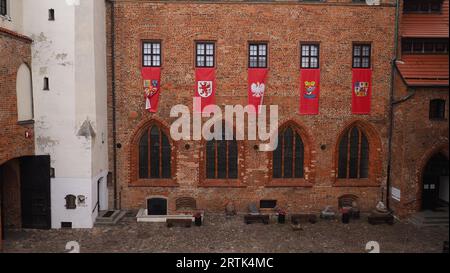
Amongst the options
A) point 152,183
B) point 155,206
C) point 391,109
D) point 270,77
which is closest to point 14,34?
point 152,183

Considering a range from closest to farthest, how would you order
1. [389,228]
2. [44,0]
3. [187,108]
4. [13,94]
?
[13,94], [44,0], [389,228], [187,108]

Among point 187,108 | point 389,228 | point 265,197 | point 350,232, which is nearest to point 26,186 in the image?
point 187,108

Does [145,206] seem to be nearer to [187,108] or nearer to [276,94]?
[187,108]

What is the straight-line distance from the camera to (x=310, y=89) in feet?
62.5

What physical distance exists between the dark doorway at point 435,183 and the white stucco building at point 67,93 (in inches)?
647

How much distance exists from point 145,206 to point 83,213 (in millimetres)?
3272

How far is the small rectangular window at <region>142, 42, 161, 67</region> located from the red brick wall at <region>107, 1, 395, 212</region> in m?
0.34

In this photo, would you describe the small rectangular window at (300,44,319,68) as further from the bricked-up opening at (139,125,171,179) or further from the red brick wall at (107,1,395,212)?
the bricked-up opening at (139,125,171,179)

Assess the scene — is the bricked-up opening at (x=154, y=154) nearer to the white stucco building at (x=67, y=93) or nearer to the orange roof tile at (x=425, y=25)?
the white stucco building at (x=67, y=93)

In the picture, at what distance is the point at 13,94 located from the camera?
50.2 ft

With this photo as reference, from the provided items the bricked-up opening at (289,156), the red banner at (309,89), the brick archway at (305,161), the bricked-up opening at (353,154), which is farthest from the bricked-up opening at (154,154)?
the bricked-up opening at (353,154)

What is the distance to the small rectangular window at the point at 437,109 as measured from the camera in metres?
18.0

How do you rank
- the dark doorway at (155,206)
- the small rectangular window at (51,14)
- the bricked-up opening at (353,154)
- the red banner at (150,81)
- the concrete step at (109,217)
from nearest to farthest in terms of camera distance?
the small rectangular window at (51,14) → the concrete step at (109,217) → the red banner at (150,81) → the dark doorway at (155,206) → the bricked-up opening at (353,154)

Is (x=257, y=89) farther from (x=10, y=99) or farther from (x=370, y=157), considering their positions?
(x=10, y=99)
